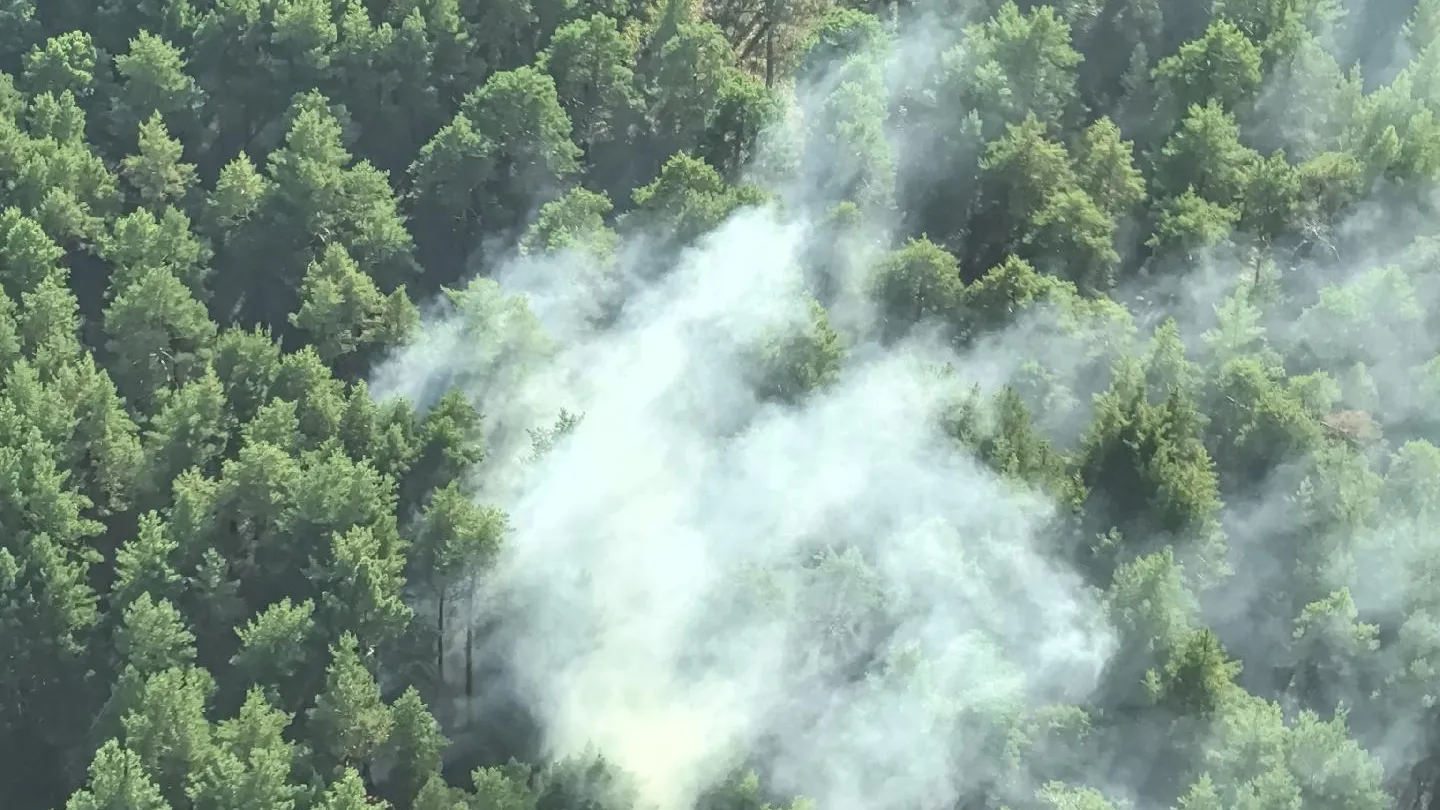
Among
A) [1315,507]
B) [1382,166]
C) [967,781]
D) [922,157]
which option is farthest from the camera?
[922,157]

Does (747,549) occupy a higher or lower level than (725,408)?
lower

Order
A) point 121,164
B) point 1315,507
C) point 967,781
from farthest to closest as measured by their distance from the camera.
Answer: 1. point 121,164
2. point 1315,507
3. point 967,781

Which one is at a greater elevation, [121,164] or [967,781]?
[121,164]

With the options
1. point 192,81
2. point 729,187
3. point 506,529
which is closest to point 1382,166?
point 729,187

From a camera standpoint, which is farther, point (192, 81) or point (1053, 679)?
point (192, 81)

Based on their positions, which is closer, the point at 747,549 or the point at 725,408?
the point at 747,549

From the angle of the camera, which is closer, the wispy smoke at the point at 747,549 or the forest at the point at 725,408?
the forest at the point at 725,408

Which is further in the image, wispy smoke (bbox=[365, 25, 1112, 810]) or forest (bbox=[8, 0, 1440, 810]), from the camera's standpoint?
wispy smoke (bbox=[365, 25, 1112, 810])

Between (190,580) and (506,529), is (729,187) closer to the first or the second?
(506,529)
